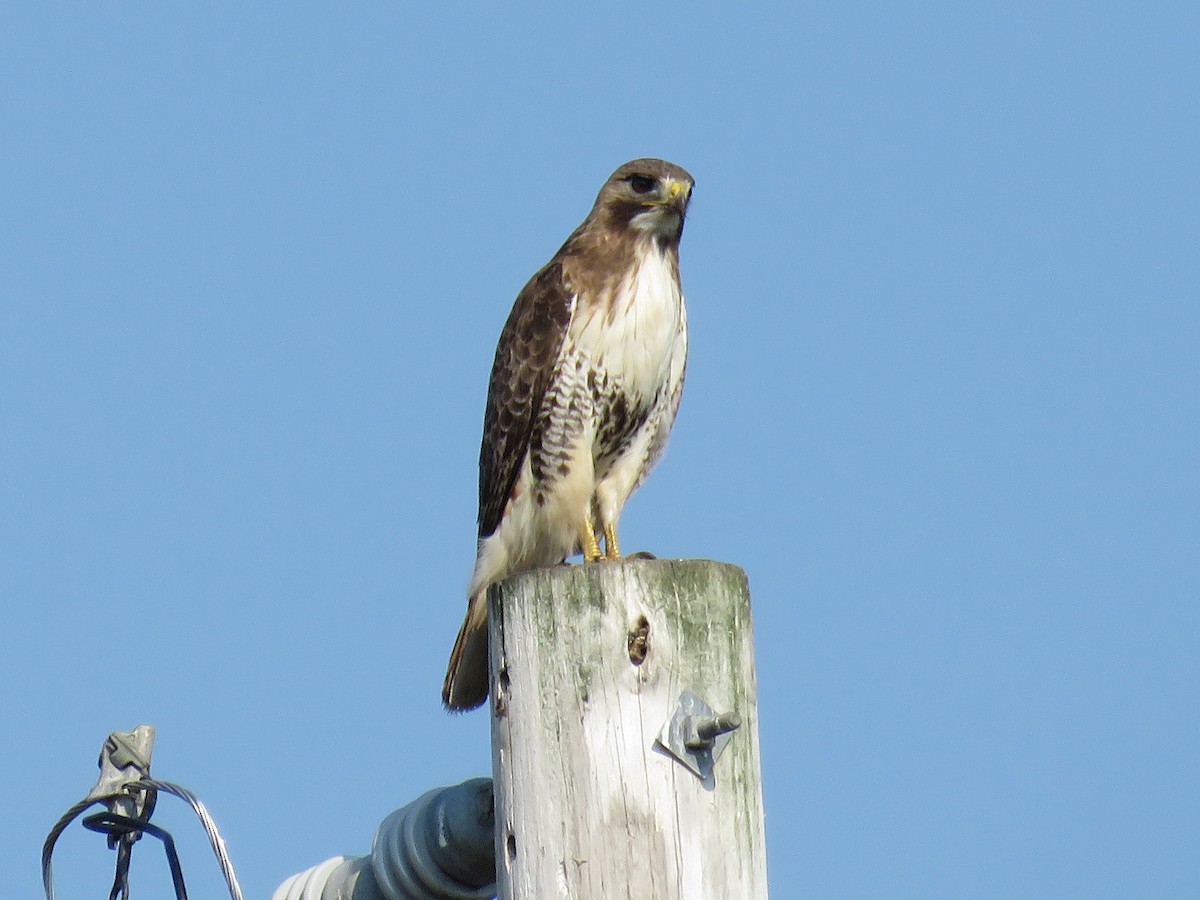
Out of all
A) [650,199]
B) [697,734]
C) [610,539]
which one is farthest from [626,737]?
[650,199]

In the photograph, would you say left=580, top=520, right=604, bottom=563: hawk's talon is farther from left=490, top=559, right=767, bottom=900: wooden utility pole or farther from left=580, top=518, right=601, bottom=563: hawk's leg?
left=490, top=559, right=767, bottom=900: wooden utility pole

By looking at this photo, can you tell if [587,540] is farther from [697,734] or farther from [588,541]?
[697,734]

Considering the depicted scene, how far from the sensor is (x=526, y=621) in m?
2.83

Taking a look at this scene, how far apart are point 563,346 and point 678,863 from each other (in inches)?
100

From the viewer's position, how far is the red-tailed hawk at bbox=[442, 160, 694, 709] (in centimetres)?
498

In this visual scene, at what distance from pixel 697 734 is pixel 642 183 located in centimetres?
297

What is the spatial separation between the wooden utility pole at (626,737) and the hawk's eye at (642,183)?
2.66m

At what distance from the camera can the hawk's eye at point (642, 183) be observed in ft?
17.5

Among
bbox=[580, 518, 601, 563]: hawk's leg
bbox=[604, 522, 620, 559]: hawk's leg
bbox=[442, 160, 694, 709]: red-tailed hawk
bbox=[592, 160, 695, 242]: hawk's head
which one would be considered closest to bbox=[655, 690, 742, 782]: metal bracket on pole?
bbox=[442, 160, 694, 709]: red-tailed hawk

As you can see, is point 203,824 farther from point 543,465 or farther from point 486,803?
point 543,465

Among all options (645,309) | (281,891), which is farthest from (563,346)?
(281,891)

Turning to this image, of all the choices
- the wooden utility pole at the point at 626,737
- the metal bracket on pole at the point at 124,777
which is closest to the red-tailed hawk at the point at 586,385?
the metal bracket on pole at the point at 124,777

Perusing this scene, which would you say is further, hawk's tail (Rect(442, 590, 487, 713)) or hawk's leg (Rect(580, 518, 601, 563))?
hawk's leg (Rect(580, 518, 601, 563))

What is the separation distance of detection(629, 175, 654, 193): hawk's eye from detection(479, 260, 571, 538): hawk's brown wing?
0.39 metres
